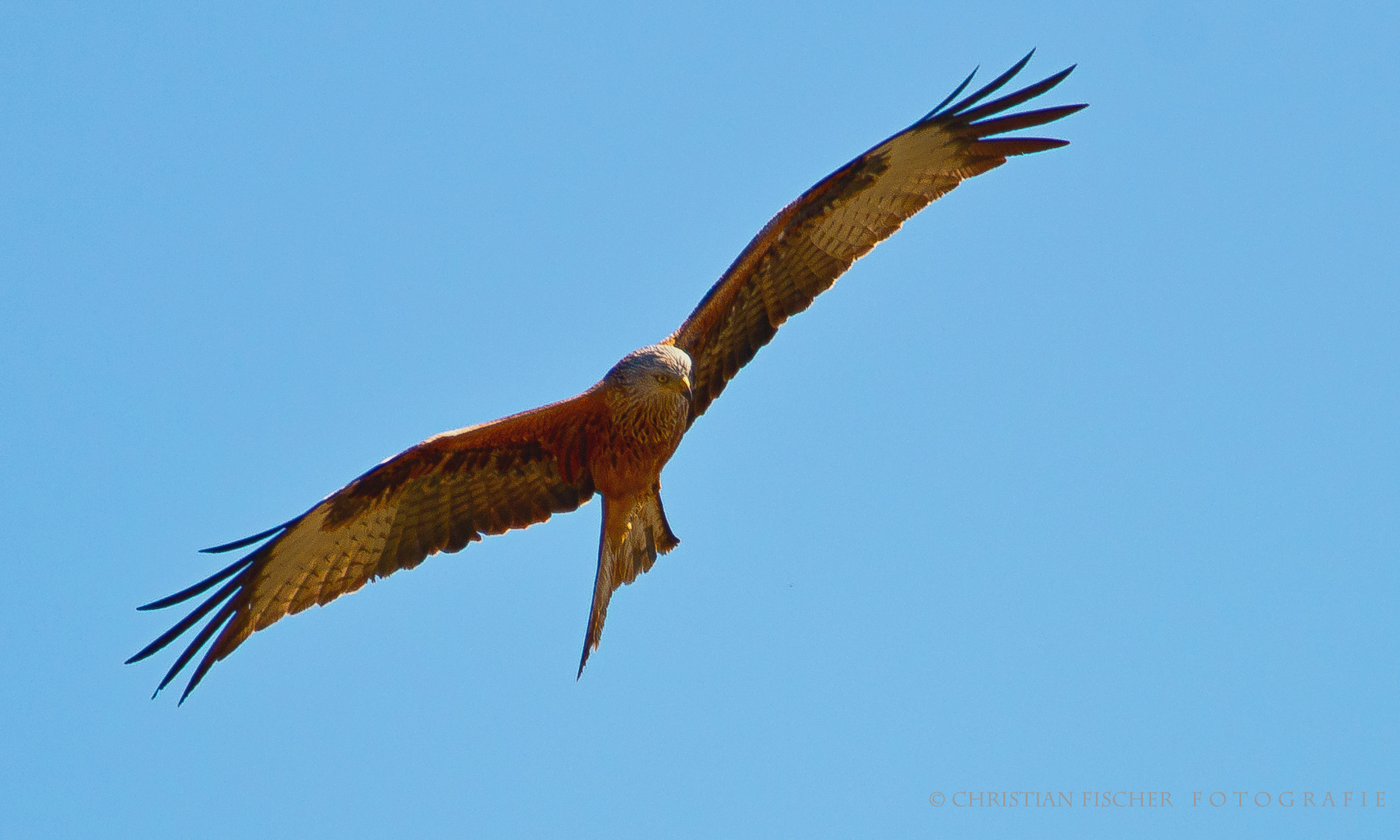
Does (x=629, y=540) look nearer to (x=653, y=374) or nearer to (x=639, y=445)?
(x=639, y=445)

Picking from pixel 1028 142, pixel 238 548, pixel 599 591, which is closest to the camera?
pixel 238 548

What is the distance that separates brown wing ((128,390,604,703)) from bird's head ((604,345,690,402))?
29 cm

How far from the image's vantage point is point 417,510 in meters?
8.32

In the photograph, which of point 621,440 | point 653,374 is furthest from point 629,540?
point 653,374

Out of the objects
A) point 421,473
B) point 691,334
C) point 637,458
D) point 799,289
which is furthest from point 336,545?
point 799,289

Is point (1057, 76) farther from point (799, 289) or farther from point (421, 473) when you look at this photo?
point (421, 473)

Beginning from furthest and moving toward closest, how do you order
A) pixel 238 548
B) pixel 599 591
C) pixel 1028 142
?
pixel 1028 142, pixel 599 591, pixel 238 548

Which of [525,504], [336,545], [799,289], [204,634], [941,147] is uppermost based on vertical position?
[941,147]

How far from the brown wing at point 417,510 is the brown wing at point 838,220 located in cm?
90

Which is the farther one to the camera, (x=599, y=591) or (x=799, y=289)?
(x=799, y=289)

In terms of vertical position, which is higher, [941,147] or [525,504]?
[941,147]

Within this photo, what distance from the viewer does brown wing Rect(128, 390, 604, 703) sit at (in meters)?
7.89

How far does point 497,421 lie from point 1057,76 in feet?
12.3

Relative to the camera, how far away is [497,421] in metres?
8.03
